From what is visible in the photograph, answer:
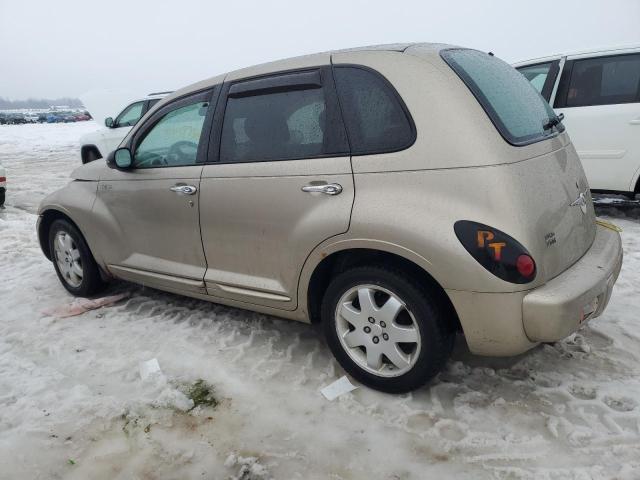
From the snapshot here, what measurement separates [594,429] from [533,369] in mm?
548

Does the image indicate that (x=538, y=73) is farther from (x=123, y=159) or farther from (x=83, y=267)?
(x=83, y=267)

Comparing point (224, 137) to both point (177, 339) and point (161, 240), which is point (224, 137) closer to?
point (161, 240)

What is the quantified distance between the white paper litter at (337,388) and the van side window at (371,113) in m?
1.28

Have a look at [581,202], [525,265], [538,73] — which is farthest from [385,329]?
[538,73]

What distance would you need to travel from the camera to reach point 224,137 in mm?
3137

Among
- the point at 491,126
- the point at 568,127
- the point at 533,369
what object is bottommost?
the point at 533,369

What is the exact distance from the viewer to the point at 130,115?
10.3 m

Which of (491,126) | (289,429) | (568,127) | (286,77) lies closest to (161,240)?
(286,77)

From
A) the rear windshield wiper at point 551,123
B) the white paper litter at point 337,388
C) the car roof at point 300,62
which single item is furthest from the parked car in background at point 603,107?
the white paper litter at point 337,388

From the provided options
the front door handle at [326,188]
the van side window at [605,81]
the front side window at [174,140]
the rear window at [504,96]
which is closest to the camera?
the rear window at [504,96]

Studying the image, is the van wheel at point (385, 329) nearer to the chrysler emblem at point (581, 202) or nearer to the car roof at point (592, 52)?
the chrysler emblem at point (581, 202)

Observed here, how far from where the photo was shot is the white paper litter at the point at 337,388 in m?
2.72

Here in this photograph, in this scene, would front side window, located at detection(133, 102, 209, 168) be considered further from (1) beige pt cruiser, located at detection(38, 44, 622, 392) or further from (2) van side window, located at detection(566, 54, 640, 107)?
(2) van side window, located at detection(566, 54, 640, 107)

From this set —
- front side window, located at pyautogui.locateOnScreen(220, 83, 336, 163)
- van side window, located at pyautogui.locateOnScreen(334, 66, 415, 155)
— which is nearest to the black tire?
front side window, located at pyautogui.locateOnScreen(220, 83, 336, 163)
